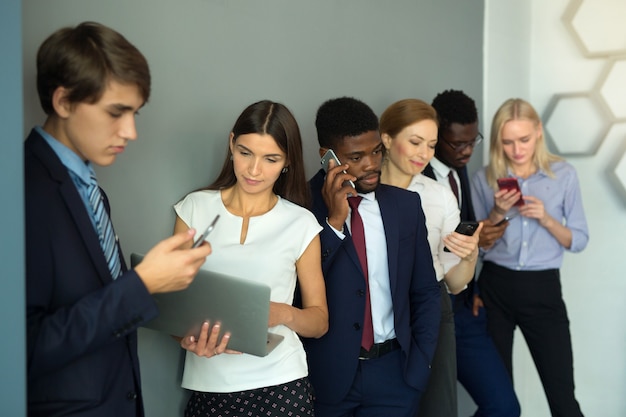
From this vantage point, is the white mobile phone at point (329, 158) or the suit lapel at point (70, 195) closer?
the suit lapel at point (70, 195)

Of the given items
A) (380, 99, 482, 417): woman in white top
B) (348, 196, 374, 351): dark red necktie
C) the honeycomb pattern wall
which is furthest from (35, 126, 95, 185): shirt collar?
the honeycomb pattern wall

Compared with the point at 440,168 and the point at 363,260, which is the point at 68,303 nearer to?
the point at 363,260

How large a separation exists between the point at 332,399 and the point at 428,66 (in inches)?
78.7

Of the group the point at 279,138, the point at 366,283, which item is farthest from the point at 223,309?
the point at 366,283

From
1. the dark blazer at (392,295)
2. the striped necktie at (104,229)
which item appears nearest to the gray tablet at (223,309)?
the striped necktie at (104,229)

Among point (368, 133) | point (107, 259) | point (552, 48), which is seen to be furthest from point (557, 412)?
point (107, 259)

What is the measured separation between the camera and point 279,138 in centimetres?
215

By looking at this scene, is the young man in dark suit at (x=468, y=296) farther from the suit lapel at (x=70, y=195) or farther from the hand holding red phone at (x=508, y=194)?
the suit lapel at (x=70, y=195)

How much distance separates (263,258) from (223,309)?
1.12 ft

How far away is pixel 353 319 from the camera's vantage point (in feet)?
7.97

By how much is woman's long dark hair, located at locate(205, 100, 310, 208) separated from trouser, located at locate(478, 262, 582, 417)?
1631mm

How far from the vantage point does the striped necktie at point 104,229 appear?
1626 millimetres

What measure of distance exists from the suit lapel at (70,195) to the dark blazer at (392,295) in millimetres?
1006

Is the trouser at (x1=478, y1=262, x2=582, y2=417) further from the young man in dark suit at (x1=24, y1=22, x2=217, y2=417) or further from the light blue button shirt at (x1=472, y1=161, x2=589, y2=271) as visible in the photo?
the young man in dark suit at (x1=24, y1=22, x2=217, y2=417)
